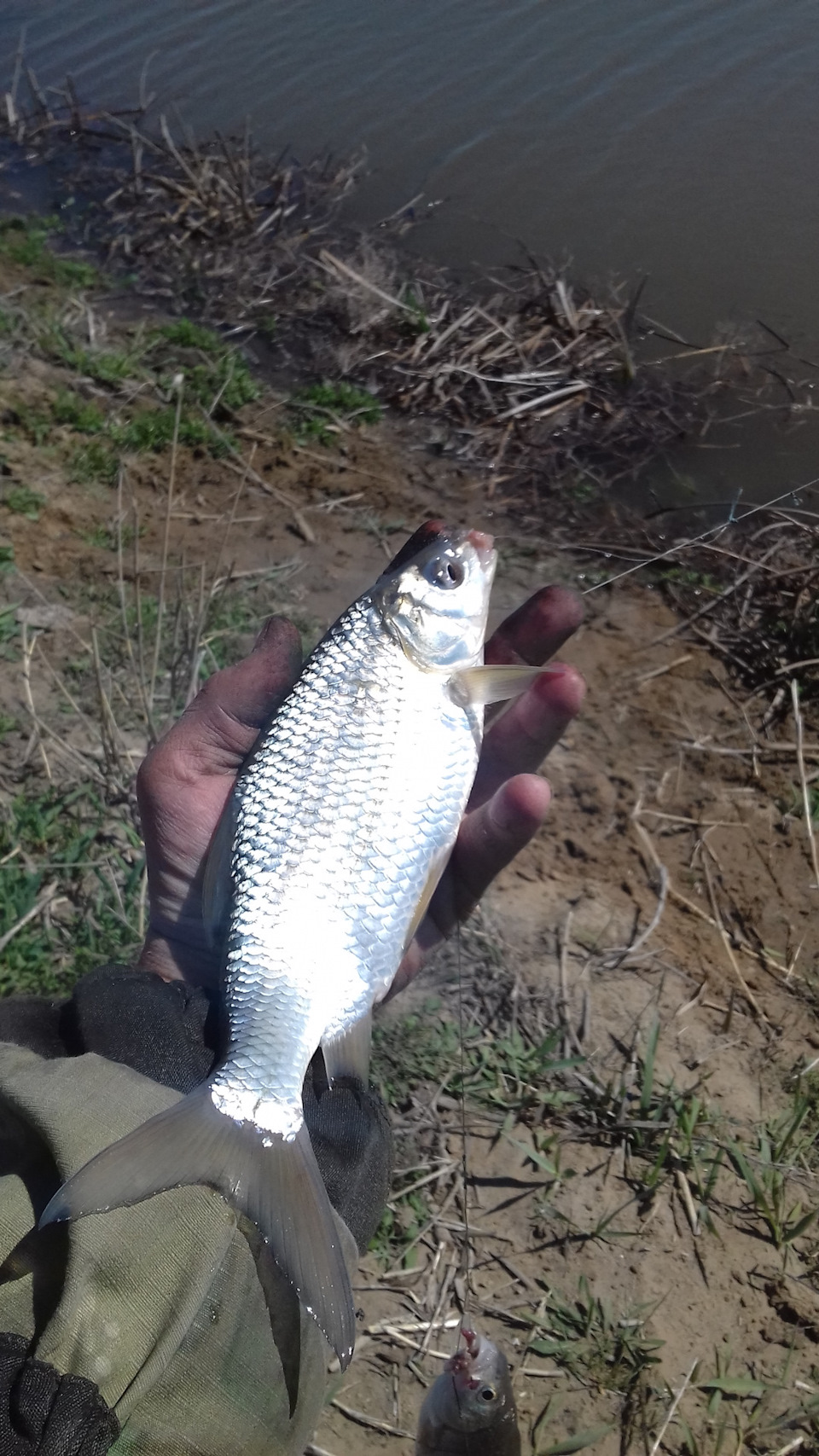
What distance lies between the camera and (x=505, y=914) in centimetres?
376

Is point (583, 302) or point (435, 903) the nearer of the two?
point (435, 903)

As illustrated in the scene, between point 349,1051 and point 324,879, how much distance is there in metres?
0.35

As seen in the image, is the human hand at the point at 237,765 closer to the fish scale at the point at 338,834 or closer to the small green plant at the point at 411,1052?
the fish scale at the point at 338,834

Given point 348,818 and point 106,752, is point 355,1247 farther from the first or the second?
point 106,752

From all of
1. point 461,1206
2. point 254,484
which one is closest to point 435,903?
point 461,1206

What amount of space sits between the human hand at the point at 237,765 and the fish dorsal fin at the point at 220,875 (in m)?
0.23

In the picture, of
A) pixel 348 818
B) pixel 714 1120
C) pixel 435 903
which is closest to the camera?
pixel 348 818

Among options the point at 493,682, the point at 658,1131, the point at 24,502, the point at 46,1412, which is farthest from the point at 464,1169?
the point at 24,502

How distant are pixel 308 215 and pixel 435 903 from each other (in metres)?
7.09

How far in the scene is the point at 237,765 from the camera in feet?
9.61

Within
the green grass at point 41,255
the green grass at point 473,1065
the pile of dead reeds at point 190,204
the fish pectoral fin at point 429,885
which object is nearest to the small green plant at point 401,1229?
the green grass at point 473,1065

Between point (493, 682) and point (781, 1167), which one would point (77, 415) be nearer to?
point (493, 682)

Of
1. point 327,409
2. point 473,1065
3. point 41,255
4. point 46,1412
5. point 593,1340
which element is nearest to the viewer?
point 46,1412

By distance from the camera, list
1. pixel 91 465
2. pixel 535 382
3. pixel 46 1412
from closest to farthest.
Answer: pixel 46 1412, pixel 91 465, pixel 535 382
